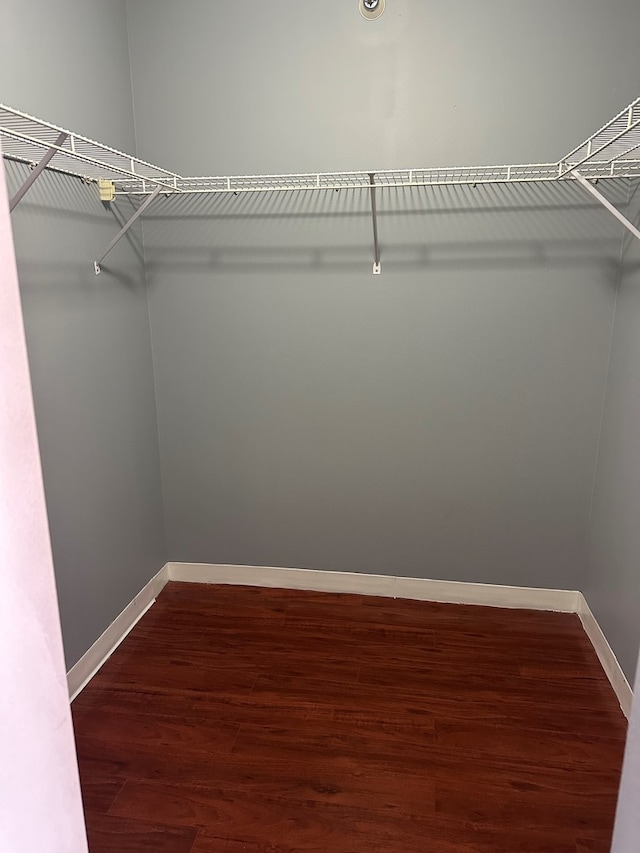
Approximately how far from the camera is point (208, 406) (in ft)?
8.57

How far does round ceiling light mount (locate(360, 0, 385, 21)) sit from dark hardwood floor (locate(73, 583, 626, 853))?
91.1 inches

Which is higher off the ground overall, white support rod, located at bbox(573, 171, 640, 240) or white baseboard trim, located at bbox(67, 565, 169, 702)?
white support rod, located at bbox(573, 171, 640, 240)

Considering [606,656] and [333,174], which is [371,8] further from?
[606,656]

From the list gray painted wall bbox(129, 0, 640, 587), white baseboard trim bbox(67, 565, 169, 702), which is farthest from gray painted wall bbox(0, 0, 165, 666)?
gray painted wall bbox(129, 0, 640, 587)

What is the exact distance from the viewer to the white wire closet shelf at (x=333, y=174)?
5.76ft

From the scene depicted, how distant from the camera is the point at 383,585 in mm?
2656

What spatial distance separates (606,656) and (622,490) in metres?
0.61

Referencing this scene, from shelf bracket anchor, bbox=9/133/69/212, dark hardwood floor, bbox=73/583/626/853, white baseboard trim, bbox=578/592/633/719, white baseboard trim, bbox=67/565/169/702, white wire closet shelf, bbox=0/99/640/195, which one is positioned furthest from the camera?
white baseboard trim, bbox=67/565/169/702

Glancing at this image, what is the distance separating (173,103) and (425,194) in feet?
3.45

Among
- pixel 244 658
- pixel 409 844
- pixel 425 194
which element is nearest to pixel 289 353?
pixel 425 194

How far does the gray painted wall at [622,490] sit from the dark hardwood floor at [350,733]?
23 centimetres

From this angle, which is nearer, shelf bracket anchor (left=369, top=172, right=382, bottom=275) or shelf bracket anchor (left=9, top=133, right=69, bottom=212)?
shelf bracket anchor (left=9, top=133, right=69, bottom=212)

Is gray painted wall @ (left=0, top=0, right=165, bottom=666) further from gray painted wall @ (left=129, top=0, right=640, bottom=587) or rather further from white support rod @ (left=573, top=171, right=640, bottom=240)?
white support rod @ (left=573, top=171, right=640, bottom=240)

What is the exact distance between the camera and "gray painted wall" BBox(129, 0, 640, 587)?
2129 mm
